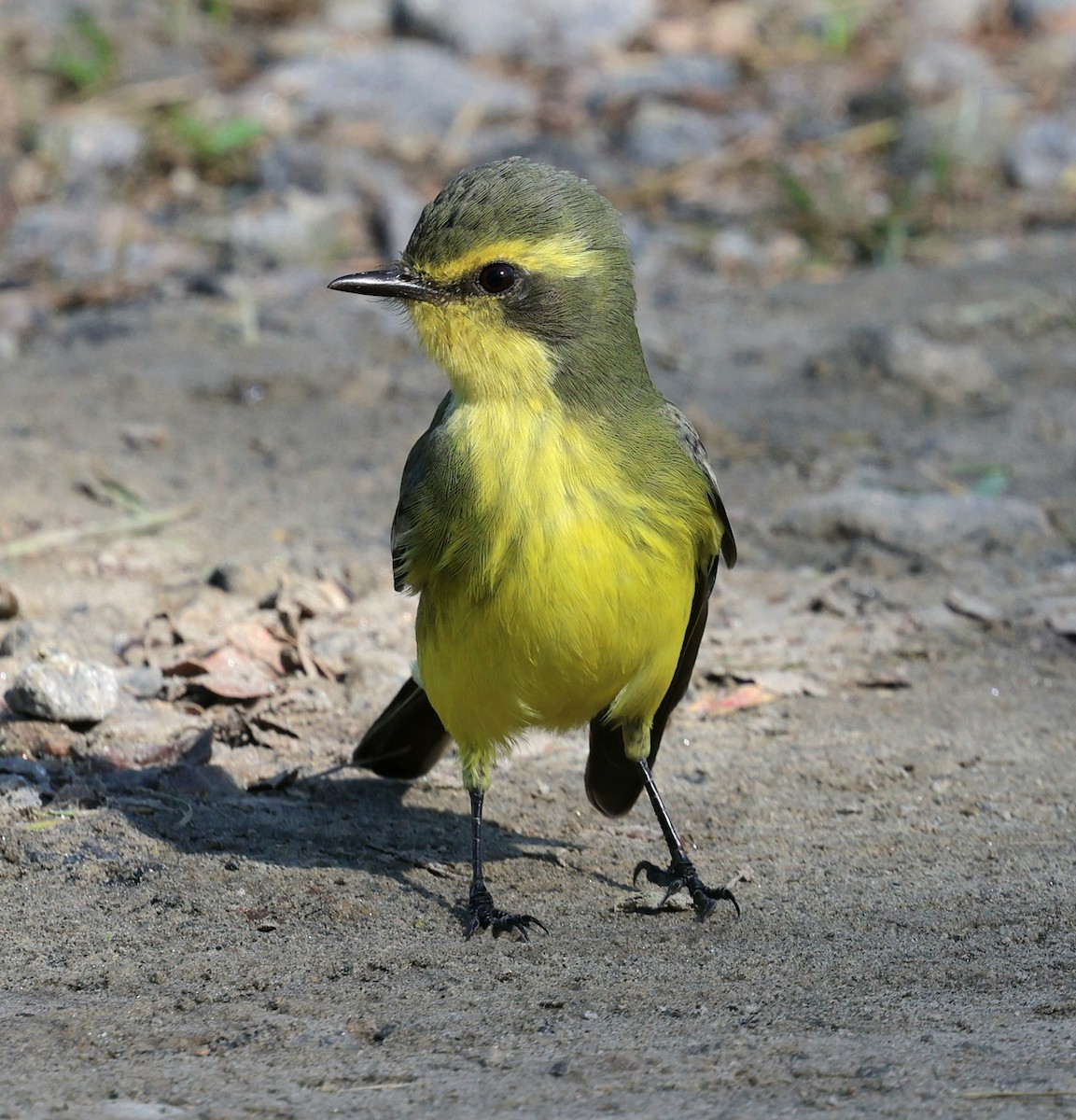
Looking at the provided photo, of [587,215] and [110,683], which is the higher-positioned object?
[587,215]

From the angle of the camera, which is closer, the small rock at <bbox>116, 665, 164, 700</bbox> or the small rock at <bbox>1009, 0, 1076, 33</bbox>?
the small rock at <bbox>116, 665, 164, 700</bbox>

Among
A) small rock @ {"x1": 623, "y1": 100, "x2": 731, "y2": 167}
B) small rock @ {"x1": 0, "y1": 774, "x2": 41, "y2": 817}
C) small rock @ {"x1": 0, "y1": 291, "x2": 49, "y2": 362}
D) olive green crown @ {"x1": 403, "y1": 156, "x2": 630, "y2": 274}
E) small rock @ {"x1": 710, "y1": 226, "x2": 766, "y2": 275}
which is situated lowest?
small rock @ {"x1": 0, "y1": 291, "x2": 49, "y2": 362}

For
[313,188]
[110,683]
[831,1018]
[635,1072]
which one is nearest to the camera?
[635,1072]

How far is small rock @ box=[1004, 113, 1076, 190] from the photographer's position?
12.0 metres

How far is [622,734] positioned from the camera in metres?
5.18

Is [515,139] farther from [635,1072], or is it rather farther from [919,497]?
[635,1072]

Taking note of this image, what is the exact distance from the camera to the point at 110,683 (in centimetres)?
547

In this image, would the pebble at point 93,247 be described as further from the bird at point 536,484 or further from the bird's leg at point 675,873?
the bird's leg at point 675,873

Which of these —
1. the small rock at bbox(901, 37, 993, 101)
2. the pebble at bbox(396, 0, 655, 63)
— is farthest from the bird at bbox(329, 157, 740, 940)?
the pebble at bbox(396, 0, 655, 63)

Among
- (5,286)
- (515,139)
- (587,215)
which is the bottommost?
(5,286)

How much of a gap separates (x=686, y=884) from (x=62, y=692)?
7.00 ft

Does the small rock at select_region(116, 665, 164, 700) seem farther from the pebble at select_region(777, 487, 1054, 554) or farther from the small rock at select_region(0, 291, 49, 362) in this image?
the small rock at select_region(0, 291, 49, 362)

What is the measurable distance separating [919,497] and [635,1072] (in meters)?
4.56

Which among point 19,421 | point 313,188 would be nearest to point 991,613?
point 19,421
